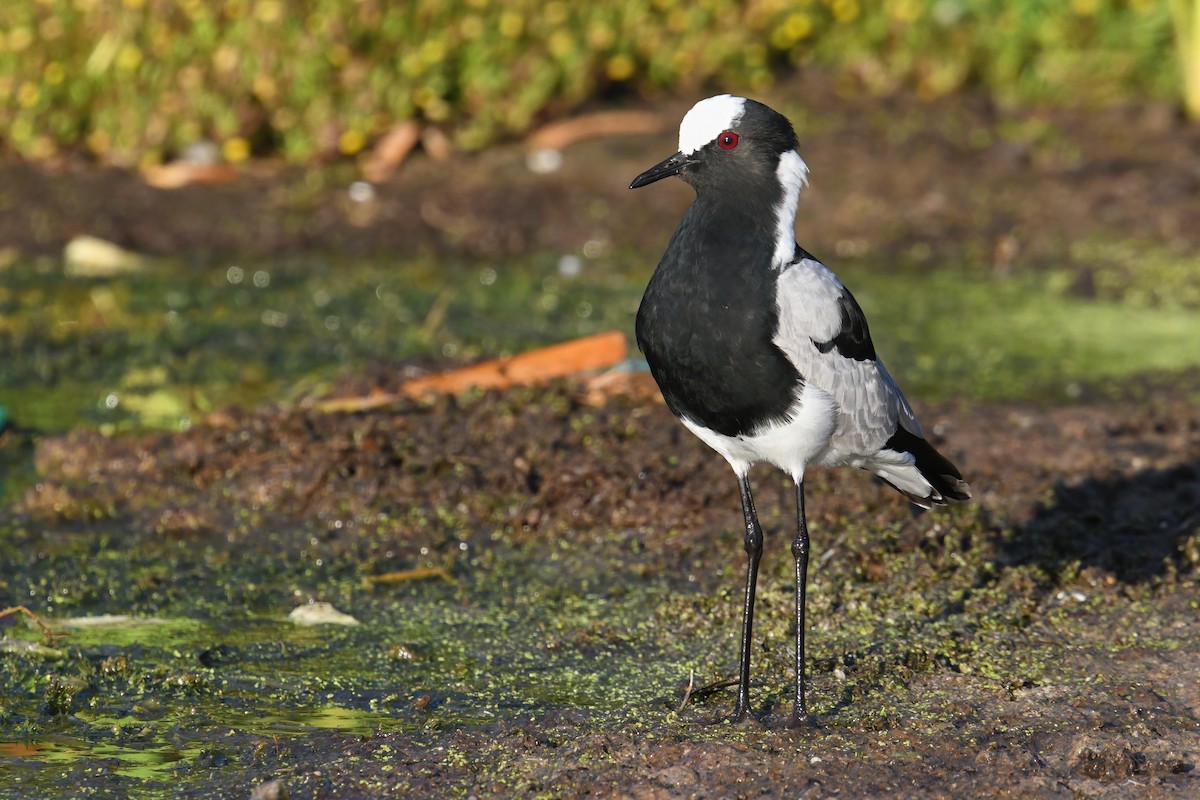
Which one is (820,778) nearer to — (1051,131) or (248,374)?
(248,374)

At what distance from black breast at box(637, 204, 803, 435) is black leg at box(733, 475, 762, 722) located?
0.31 metres

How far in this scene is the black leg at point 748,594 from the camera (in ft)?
13.5

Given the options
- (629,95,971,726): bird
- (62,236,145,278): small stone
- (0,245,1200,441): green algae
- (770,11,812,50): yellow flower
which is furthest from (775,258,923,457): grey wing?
(770,11,812,50): yellow flower

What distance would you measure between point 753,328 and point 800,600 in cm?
76

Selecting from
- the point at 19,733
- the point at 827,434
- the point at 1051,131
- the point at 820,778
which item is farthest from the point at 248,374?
the point at 1051,131

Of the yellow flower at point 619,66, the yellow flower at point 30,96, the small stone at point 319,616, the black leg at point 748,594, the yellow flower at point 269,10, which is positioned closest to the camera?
the black leg at point 748,594

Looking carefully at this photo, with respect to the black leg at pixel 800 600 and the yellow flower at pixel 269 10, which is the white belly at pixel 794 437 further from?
the yellow flower at pixel 269 10

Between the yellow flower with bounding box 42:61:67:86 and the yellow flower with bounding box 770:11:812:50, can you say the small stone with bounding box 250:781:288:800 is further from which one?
the yellow flower with bounding box 770:11:812:50

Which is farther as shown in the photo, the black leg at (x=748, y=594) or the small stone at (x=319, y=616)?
the small stone at (x=319, y=616)

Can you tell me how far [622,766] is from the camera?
3754mm

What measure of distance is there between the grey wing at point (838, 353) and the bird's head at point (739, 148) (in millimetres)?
242

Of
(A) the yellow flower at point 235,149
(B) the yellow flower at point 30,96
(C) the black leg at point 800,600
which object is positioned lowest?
(C) the black leg at point 800,600

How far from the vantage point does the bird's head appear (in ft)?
13.7

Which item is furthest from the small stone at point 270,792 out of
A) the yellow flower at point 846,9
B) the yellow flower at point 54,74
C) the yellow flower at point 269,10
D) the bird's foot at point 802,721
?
the yellow flower at point 846,9
